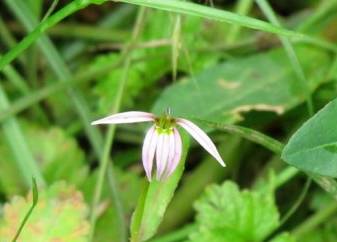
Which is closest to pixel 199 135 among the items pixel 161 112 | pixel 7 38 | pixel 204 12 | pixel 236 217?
pixel 204 12

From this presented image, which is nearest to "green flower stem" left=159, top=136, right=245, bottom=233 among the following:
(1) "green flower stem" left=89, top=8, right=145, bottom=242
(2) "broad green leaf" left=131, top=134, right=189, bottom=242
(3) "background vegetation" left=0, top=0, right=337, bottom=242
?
(3) "background vegetation" left=0, top=0, right=337, bottom=242

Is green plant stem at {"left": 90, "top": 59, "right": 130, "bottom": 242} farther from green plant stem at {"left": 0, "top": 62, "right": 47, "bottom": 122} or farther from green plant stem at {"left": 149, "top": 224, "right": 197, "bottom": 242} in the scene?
green plant stem at {"left": 0, "top": 62, "right": 47, "bottom": 122}

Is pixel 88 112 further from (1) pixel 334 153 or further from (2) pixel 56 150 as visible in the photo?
(1) pixel 334 153

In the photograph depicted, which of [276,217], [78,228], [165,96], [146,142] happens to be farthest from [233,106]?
[146,142]

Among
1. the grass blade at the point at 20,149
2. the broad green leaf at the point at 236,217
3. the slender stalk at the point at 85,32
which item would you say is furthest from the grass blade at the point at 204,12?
the slender stalk at the point at 85,32

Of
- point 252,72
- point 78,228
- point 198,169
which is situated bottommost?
point 78,228

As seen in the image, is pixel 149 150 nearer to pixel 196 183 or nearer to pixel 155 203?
pixel 155 203
